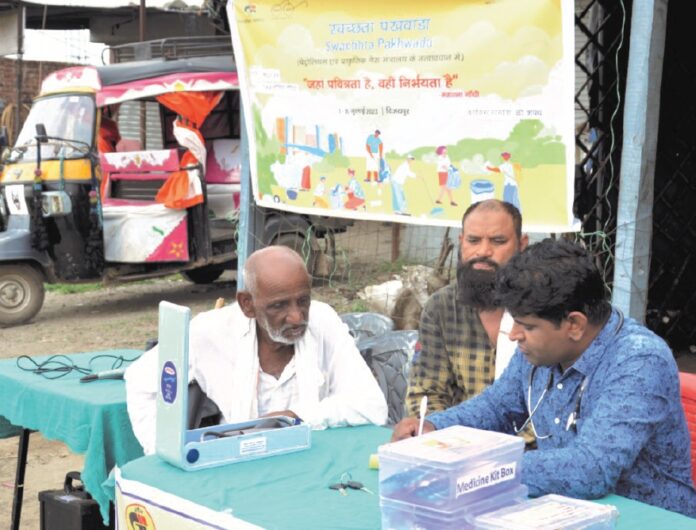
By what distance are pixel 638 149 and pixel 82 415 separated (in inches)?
95.4

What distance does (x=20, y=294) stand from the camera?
10781 mm

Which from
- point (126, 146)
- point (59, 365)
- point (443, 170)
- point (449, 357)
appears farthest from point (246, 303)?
point (126, 146)

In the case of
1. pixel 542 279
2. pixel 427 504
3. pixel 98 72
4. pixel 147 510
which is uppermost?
pixel 98 72

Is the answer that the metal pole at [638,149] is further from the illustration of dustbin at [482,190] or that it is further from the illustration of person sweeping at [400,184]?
the illustration of person sweeping at [400,184]

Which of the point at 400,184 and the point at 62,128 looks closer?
the point at 400,184

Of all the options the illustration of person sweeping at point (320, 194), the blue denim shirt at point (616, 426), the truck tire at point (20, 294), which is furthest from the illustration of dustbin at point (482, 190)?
the truck tire at point (20, 294)

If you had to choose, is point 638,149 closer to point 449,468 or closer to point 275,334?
point 275,334

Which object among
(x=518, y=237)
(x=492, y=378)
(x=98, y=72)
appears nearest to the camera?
(x=492, y=378)

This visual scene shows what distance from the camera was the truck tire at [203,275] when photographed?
1310 cm

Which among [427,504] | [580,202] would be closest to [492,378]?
[427,504]

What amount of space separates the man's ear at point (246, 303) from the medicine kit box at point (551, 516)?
5.56 ft

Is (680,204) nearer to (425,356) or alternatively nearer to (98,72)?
→ (425,356)

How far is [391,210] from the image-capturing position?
5.84 meters

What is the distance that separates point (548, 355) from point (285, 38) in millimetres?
3725
